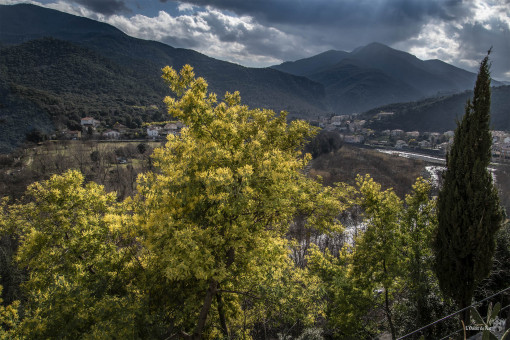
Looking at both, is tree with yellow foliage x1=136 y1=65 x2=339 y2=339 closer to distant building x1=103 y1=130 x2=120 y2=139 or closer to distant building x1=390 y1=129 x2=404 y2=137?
distant building x1=103 y1=130 x2=120 y2=139

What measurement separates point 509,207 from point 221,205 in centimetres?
4199

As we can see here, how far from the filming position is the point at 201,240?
5094 millimetres

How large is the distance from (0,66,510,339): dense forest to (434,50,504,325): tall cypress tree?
80cm

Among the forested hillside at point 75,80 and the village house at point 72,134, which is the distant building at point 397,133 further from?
the village house at point 72,134

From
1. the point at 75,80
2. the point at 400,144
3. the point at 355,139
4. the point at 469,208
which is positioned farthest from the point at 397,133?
the point at 469,208

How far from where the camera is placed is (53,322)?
18.1 ft

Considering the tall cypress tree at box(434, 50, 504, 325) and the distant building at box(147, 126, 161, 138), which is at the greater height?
the tall cypress tree at box(434, 50, 504, 325)

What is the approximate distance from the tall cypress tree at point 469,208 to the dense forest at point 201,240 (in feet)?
2.61

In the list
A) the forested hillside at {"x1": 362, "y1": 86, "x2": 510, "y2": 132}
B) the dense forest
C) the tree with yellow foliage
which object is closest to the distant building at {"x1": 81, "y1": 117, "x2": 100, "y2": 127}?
the dense forest

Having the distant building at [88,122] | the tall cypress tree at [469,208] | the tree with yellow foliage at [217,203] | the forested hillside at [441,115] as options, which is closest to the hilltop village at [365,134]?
the distant building at [88,122]

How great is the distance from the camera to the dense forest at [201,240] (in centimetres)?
502

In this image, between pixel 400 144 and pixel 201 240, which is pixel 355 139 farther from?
pixel 201 240

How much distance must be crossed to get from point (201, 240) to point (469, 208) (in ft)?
22.3

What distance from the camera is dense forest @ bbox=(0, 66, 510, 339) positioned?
5.02 meters
